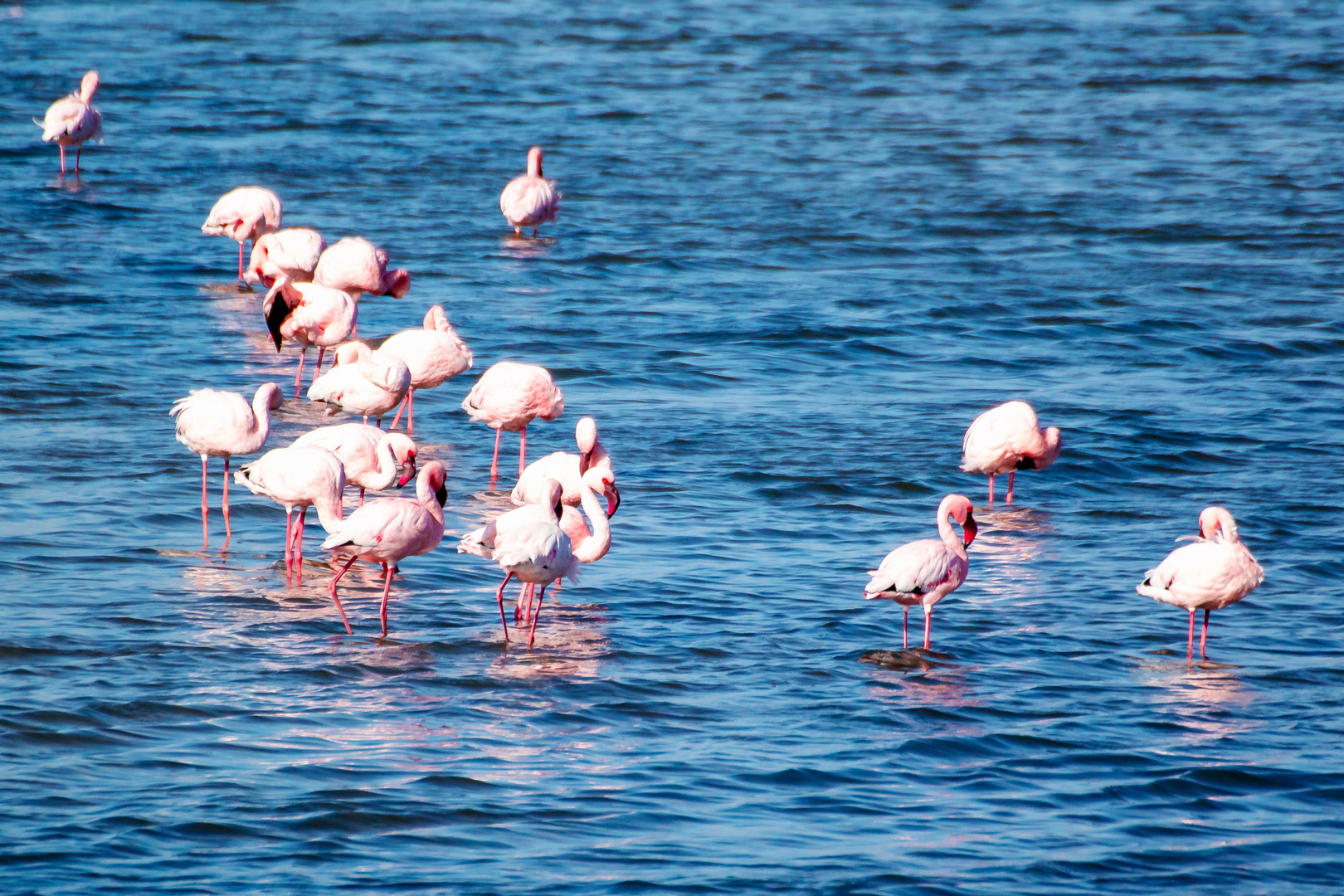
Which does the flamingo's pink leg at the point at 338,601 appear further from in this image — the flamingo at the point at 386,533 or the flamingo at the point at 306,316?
the flamingo at the point at 306,316

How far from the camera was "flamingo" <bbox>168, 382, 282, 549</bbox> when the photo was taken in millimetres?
9430

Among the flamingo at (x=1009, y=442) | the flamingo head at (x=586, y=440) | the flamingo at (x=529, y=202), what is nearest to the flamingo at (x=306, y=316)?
the flamingo head at (x=586, y=440)

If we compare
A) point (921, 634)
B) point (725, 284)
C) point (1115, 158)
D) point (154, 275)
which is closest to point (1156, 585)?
point (921, 634)

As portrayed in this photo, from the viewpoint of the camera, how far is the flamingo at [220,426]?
943 cm

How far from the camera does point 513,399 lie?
11.0 metres

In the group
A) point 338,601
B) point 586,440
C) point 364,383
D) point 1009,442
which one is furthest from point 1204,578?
point 364,383

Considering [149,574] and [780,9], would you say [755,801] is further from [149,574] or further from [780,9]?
[780,9]

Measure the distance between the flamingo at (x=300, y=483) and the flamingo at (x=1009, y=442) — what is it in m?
4.00

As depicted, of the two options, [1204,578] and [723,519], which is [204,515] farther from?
[1204,578]

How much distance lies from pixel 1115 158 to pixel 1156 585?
50.9ft

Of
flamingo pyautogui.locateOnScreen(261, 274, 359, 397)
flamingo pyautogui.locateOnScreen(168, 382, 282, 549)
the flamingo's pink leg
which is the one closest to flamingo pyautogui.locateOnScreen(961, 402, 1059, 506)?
the flamingo's pink leg

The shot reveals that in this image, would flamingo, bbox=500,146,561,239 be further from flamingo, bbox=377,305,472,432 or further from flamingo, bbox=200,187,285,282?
flamingo, bbox=377,305,472,432

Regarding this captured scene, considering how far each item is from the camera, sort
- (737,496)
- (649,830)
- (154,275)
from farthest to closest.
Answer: (154,275) → (737,496) → (649,830)

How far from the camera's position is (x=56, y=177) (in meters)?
20.9
